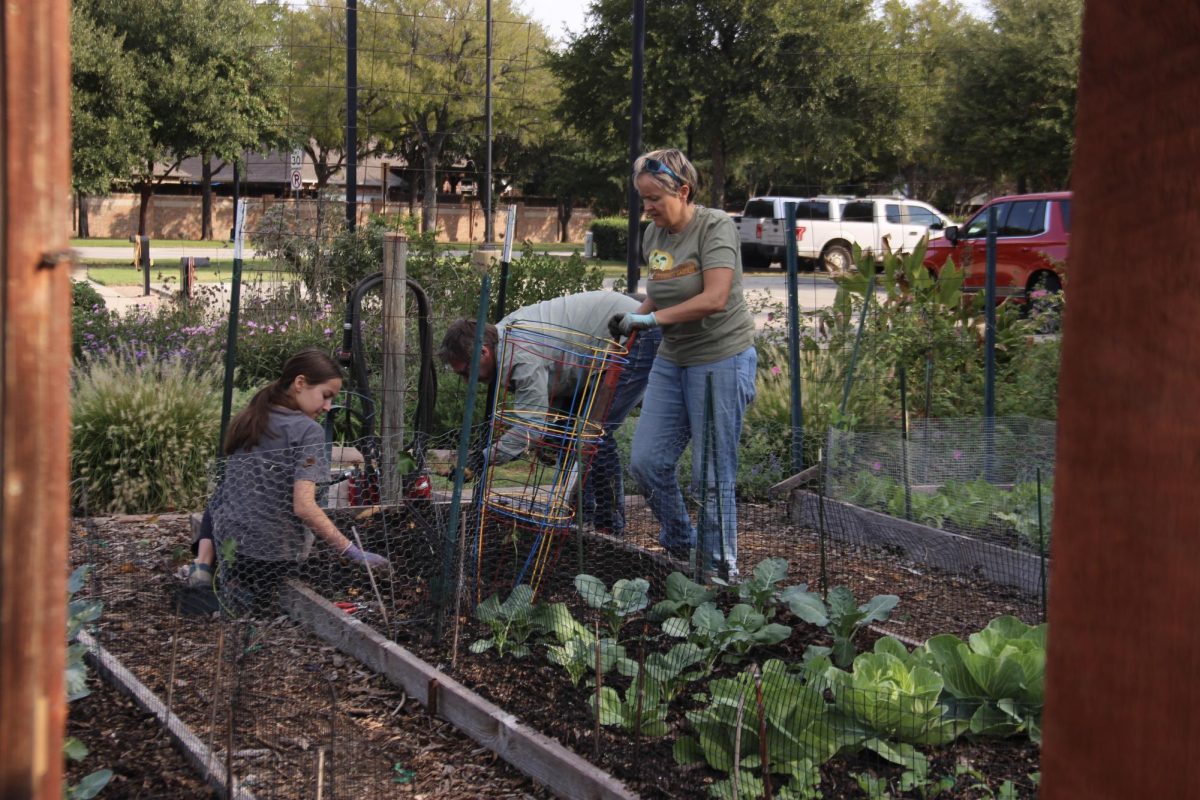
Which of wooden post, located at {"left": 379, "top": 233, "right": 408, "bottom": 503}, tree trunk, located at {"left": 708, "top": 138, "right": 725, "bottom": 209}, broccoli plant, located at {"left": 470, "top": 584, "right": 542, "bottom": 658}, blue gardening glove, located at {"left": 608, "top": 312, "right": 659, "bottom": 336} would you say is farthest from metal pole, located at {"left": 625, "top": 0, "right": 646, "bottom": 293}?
tree trunk, located at {"left": 708, "top": 138, "right": 725, "bottom": 209}

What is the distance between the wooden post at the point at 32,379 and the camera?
→ 949 millimetres

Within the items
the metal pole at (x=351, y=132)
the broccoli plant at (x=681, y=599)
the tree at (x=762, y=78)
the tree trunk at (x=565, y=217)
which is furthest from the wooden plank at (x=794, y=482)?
the tree trunk at (x=565, y=217)

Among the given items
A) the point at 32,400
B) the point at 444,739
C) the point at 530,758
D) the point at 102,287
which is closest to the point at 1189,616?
the point at 32,400

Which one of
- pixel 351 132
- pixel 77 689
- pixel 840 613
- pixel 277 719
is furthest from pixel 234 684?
pixel 351 132

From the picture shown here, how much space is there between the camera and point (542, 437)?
464cm

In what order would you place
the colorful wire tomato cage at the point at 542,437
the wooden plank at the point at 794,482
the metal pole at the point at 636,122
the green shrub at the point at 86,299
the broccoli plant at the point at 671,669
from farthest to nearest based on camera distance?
the metal pole at the point at 636,122 < the green shrub at the point at 86,299 < the wooden plank at the point at 794,482 < the colorful wire tomato cage at the point at 542,437 < the broccoli plant at the point at 671,669

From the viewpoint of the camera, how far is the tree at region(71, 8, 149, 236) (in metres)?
29.9

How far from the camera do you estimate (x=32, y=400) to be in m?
0.96

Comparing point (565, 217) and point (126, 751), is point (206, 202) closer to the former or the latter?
point (565, 217)

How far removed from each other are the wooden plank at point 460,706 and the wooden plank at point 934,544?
252 cm

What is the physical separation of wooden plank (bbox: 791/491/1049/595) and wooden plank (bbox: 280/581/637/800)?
252 cm

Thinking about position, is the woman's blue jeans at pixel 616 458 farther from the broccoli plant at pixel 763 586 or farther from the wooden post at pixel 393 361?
the broccoli plant at pixel 763 586

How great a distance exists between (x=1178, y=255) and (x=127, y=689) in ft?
11.8

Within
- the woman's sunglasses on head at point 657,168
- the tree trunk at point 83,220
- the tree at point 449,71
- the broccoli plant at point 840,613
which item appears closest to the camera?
the broccoli plant at point 840,613
